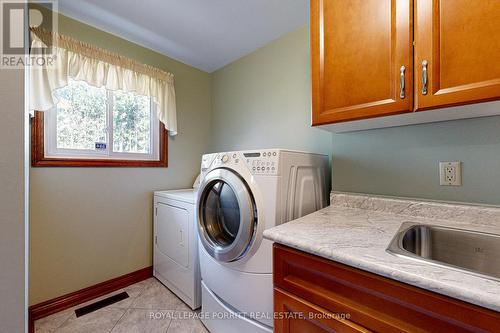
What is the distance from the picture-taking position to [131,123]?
2186 millimetres

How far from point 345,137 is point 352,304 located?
3.57 ft

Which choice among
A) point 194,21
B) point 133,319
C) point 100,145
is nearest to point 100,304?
point 133,319

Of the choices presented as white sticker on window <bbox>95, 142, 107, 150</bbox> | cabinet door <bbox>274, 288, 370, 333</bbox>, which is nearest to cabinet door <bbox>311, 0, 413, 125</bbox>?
cabinet door <bbox>274, 288, 370, 333</bbox>

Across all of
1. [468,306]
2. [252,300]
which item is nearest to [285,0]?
[468,306]

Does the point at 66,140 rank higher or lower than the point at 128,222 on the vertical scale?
higher

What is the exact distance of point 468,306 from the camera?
496 mm

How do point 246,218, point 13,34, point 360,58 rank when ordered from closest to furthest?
point 13,34
point 360,58
point 246,218

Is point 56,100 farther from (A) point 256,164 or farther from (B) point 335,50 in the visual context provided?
(B) point 335,50

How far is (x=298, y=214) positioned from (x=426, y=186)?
707mm

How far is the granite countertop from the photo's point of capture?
514 millimetres

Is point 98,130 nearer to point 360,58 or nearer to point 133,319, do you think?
point 133,319

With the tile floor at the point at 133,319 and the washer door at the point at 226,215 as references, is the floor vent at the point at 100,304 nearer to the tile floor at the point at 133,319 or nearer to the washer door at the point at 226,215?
the tile floor at the point at 133,319

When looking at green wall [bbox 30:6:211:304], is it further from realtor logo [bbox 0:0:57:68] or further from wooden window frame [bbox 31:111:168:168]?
realtor logo [bbox 0:0:57:68]

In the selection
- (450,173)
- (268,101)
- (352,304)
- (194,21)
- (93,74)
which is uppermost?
(194,21)
